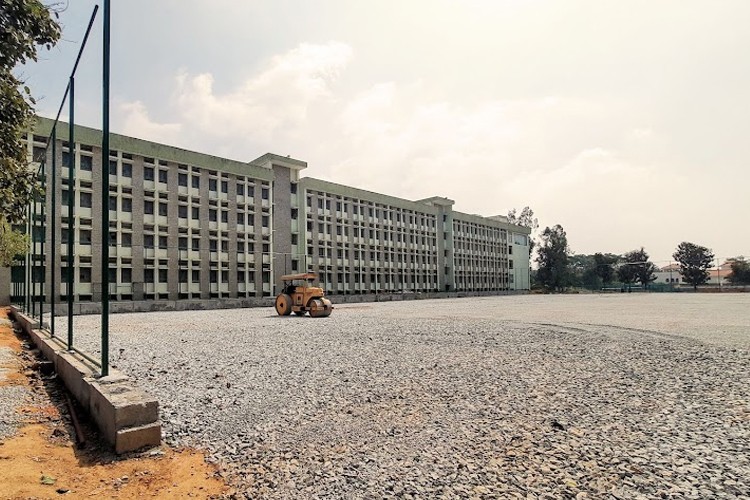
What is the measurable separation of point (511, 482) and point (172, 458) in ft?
12.2

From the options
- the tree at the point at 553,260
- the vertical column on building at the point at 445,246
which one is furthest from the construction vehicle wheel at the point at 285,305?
the tree at the point at 553,260

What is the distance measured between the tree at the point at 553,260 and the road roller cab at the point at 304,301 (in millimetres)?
78585

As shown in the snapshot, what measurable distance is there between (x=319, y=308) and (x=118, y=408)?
21042mm

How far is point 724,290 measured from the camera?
87.2 metres

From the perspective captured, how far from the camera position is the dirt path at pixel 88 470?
14.6 ft

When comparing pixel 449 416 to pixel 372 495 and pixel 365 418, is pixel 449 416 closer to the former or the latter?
pixel 365 418

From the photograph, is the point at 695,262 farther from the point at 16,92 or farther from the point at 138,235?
the point at 16,92

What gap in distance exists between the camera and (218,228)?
46.6 m

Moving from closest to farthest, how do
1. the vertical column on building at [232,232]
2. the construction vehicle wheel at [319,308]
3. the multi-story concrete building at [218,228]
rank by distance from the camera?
the construction vehicle wheel at [319,308]
the multi-story concrete building at [218,228]
the vertical column on building at [232,232]

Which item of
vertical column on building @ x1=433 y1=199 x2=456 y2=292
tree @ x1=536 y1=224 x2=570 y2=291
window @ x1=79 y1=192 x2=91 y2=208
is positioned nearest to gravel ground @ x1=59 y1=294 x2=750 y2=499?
window @ x1=79 y1=192 x2=91 y2=208

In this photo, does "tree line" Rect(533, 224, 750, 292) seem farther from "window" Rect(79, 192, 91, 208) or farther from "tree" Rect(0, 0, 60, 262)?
"tree" Rect(0, 0, 60, 262)

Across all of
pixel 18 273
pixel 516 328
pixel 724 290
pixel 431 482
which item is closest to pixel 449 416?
pixel 431 482

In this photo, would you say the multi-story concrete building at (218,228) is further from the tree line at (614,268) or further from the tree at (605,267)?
the tree at (605,267)

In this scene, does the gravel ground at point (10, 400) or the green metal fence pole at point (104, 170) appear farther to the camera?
the green metal fence pole at point (104, 170)
